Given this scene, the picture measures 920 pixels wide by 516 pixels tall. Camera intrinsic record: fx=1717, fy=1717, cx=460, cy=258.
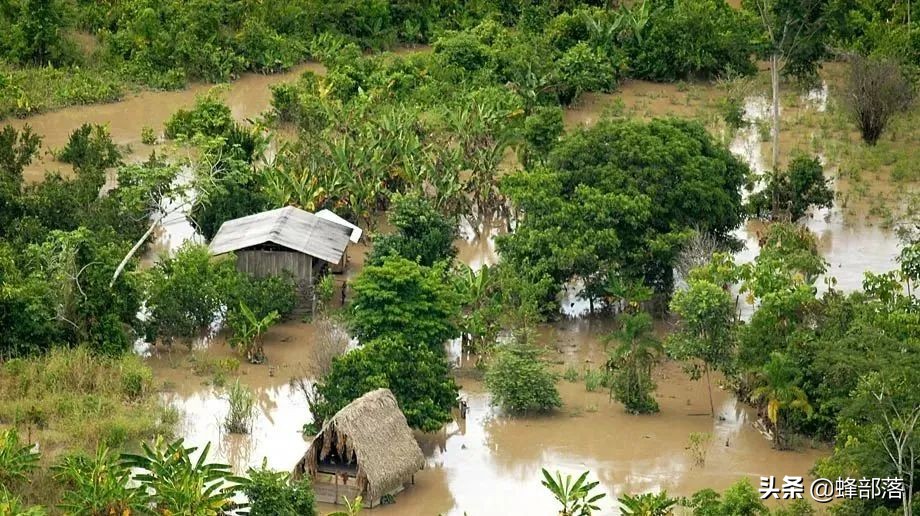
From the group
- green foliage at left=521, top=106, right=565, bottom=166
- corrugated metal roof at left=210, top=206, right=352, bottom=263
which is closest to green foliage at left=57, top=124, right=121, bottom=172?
corrugated metal roof at left=210, top=206, right=352, bottom=263

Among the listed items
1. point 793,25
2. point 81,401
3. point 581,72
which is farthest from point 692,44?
point 81,401

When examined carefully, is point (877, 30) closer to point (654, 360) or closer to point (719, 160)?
point (719, 160)

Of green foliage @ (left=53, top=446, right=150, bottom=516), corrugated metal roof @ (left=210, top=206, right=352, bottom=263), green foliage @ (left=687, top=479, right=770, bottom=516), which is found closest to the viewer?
green foliage @ (left=687, top=479, right=770, bottom=516)

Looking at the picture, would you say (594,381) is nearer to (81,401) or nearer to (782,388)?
(782,388)

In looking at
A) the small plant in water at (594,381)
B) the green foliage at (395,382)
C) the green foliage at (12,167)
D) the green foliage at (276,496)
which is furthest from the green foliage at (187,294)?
the green foliage at (276,496)

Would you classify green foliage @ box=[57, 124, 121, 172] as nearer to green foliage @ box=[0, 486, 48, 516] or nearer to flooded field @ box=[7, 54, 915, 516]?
flooded field @ box=[7, 54, 915, 516]

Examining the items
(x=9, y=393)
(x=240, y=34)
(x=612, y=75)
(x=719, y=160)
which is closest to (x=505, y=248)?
(x=719, y=160)
